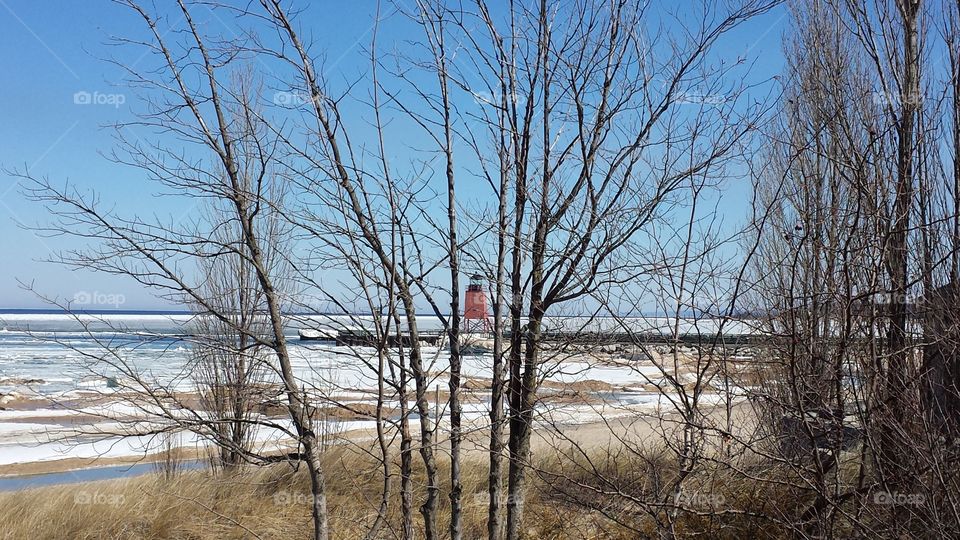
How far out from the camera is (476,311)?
4887 millimetres

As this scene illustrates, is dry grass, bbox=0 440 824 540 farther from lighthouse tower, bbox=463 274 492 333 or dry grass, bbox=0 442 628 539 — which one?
lighthouse tower, bbox=463 274 492 333

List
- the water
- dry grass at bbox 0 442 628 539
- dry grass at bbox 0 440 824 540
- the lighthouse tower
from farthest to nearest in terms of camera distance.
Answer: the water, dry grass at bbox 0 442 628 539, dry grass at bbox 0 440 824 540, the lighthouse tower

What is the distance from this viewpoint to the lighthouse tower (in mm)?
4879

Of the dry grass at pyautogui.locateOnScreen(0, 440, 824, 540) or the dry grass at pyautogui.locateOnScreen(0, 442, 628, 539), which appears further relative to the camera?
the dry grass at pyautogui.locateOnScreen(0, 442, 628, 539)

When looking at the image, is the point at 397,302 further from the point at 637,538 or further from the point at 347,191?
the point at 637,538

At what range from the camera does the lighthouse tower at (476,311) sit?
4879mm

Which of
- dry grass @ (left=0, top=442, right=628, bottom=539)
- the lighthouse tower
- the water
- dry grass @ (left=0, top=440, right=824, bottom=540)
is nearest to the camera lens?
the lighthouse tower

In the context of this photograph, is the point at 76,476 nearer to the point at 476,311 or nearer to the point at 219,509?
the point at 219,509

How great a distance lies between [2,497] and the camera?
7.50 meters

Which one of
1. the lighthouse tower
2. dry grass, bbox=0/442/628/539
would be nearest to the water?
dry grass, bbox=0/442/628/539

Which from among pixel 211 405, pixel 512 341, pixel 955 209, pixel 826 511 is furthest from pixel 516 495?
pixel 211 405

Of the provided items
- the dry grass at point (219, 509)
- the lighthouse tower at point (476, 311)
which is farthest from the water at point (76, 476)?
the lighthouse tower at point (476, 311)

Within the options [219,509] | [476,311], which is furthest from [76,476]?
[476,311]

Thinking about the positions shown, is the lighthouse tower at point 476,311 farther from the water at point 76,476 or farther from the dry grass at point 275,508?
the water at point 76,476
